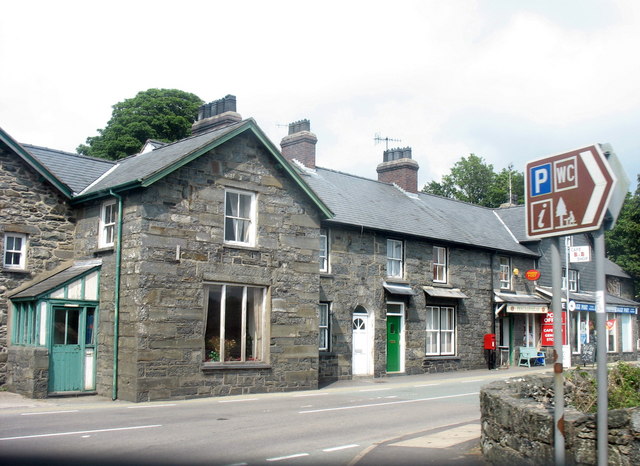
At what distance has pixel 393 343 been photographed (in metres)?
26.9

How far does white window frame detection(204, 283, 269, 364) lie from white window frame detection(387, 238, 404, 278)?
790 cm

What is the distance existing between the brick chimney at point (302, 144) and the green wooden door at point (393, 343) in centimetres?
695

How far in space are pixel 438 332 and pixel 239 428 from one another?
1723 centimetres

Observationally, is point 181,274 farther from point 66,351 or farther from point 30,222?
point 30,222

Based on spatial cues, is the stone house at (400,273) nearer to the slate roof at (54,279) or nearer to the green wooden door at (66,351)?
the slate roof at (54,279)

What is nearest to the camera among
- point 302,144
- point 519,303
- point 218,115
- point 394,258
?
point 218,115

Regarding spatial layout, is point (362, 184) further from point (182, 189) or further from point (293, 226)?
point (182, 189)

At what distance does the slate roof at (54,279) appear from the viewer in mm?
17984

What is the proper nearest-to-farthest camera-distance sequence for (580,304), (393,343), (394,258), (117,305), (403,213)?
(117,305), (393,343), (394,258), (403,213), (580,304)

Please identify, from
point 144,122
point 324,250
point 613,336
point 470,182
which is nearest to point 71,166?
point 324,250

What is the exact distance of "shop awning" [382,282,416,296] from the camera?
2621 cm

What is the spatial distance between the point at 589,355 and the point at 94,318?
21.4 m

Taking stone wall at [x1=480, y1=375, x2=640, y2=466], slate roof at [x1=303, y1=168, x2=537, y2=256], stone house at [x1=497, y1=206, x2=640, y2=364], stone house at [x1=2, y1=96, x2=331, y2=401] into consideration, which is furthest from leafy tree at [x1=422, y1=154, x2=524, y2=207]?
stone wall at [x1=480, y1=375, x2=640, y2=466]

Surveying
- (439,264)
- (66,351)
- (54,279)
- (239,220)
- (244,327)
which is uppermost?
(239,220)
